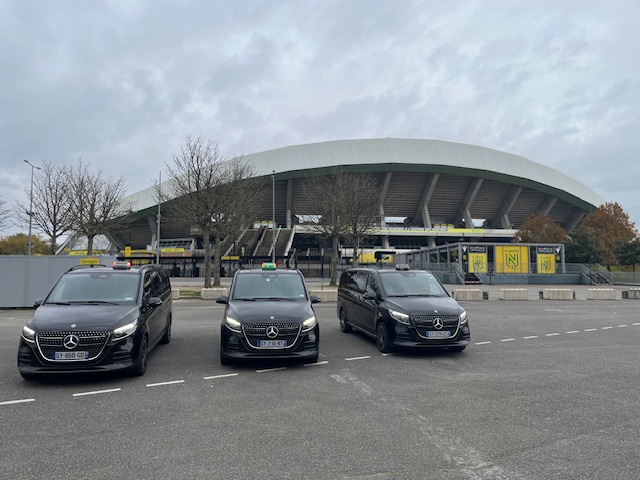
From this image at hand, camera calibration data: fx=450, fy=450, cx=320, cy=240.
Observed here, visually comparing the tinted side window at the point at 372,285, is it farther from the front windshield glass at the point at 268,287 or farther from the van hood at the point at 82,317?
the van hood at the point at 82,317

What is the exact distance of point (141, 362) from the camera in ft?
21.6

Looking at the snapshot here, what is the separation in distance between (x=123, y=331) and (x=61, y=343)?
0.75 meters

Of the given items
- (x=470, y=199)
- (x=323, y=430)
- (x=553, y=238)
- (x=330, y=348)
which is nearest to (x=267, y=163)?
(x=470, y=199)

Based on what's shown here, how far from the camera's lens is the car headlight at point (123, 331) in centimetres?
613

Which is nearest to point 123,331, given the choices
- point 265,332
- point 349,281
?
point 265,332

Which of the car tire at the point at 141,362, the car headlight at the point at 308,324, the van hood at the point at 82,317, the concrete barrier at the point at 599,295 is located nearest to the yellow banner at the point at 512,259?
the concrete barrier at the point at 599,295

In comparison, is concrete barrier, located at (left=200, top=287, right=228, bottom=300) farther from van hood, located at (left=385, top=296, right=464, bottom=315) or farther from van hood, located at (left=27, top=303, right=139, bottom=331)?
van hood, located at (left=27, top=303, right=139, bottom=331)

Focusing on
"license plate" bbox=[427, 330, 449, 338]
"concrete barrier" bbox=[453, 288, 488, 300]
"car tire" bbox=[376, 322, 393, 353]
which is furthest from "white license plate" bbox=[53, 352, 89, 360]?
"concrete barrier" bbox=[453, 288, 488, 300]

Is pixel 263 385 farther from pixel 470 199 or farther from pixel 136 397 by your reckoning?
pixel 470 199

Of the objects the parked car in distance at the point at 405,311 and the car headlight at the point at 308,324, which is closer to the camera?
the car headlight at the point at 308,324

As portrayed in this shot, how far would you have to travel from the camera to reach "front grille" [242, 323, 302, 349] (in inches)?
271

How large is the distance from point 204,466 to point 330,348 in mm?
5494

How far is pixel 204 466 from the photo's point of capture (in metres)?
3.62

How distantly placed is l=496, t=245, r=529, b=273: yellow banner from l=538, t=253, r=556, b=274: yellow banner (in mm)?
1132
